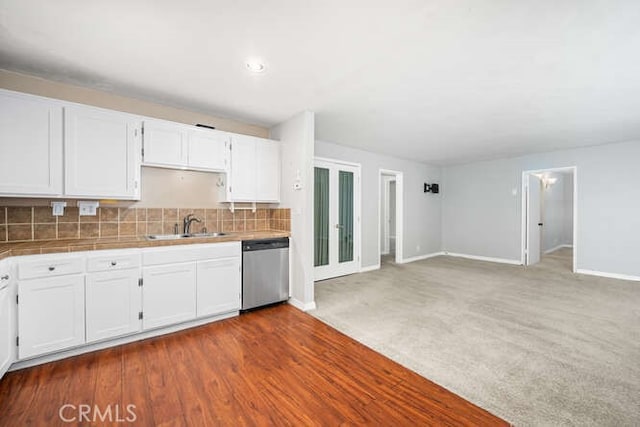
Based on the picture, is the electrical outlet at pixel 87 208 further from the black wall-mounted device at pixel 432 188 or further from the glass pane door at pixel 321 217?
the black wall-mounted device at pixel 432 188

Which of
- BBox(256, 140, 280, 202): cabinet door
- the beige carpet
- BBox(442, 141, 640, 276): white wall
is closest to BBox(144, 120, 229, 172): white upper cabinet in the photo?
BBox(256, 140, 280, 202): cabinet door

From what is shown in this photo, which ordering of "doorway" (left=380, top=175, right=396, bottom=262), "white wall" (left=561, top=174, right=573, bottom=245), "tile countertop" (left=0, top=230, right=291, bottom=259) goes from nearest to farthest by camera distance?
"tile countertop" (left=0, top=230, right=291, bottom=259) → "doorway" (left=380, top=175, right=396, bottom=262) → "white wall" (left=561, top=174, right=573, bottom=245)

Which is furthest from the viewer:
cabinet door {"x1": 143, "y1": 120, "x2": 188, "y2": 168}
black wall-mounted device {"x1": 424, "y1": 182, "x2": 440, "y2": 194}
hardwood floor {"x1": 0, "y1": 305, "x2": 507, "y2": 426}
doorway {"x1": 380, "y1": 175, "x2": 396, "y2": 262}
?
doorway {"x1": 380, "y1": 175, "x2": 396, "y2": 262}

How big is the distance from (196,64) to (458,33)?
212 cm

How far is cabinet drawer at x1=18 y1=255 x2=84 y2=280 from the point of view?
204cm

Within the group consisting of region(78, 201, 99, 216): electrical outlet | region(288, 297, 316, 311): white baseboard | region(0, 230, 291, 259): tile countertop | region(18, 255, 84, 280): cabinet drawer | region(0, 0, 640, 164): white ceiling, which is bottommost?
region(288, 297, 316, 311): white baseboard

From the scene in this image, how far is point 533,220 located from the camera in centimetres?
619

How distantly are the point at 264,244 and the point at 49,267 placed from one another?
1.92 meters

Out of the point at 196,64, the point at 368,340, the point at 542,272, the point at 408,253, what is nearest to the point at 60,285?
the point at 196,64

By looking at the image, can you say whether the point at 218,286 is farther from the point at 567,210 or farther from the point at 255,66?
the point at 567,210

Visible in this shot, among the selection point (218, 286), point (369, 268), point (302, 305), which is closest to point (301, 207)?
point (302, 305)

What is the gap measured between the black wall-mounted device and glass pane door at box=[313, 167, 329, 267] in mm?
3459

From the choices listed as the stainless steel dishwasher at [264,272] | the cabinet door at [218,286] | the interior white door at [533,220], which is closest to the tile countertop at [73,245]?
the cabinet door at [218,286]

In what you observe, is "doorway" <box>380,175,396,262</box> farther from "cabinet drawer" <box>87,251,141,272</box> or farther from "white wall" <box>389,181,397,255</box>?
"cabinet drawer" <box>87,251,141,272</box>
